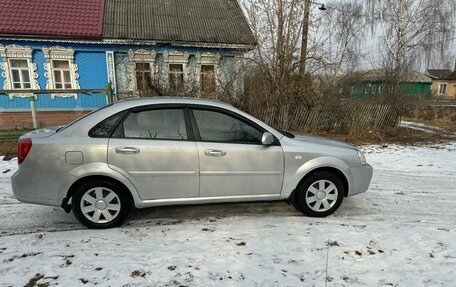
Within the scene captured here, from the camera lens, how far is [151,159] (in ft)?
11.5

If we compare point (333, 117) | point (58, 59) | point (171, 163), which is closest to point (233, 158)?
point (171, 163)

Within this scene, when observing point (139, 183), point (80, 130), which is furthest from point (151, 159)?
point (80, 130)

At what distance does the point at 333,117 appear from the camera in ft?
35.7

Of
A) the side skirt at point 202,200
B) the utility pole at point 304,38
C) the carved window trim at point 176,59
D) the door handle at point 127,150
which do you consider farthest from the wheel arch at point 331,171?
the carved window trim at point 176,59

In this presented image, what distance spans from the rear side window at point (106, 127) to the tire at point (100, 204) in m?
0.55

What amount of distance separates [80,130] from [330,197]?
10.8 ft

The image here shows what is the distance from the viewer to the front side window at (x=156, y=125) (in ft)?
11.7

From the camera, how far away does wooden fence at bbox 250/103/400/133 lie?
10156mm

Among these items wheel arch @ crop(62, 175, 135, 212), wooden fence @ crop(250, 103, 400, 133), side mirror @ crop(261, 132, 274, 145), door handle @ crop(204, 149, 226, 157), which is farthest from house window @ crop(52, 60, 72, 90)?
side mirror @ crop(261, 132, 274, 145)

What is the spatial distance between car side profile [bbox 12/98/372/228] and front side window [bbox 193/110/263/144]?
0.01 metres

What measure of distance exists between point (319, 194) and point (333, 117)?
7628 millimetres

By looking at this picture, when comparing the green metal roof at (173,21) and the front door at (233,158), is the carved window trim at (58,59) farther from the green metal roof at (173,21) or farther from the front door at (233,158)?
the front door at (233,158)

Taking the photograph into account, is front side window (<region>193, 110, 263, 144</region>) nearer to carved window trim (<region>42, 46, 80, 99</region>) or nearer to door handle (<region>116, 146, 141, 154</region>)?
door handle (<region>116, 146, 141, 154</region>)

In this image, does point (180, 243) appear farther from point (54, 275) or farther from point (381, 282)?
point (381, 282)
